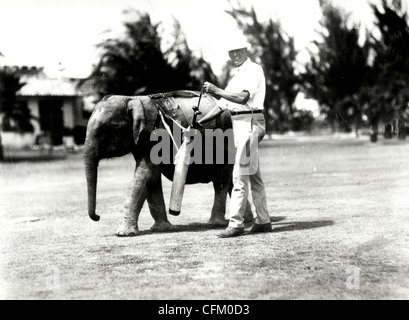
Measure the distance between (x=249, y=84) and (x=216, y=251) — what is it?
1797 millimetres

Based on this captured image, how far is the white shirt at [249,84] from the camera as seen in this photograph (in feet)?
24.1

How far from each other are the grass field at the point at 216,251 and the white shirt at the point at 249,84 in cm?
139

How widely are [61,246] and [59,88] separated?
114 ft

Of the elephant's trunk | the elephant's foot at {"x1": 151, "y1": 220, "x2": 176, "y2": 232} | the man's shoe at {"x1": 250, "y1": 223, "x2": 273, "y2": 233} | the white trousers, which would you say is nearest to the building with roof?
the elephant's foot at {"x1": 151, "y1": 220, "x2": 176, "y2": 232}

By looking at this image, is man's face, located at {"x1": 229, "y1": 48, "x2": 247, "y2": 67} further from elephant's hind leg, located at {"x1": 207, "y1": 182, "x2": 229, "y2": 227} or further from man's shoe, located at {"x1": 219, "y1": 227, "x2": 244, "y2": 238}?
elephant's hind leg, located at {"x1": 207, "y1": 182, "x2": 229, "y2": 227}

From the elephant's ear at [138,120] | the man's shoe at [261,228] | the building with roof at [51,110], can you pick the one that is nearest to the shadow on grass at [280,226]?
the man's shoe at [261,228]

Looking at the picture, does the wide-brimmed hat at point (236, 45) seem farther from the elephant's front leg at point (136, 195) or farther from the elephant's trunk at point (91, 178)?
the elephant's trunk at point (91, 178)

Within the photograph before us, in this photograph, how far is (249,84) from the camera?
24.1ft

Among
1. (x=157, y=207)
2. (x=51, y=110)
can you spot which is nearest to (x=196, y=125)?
(x=157, y=207)

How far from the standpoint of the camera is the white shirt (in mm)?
7352

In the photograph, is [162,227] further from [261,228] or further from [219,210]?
[261,228]

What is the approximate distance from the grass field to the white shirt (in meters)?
1.39

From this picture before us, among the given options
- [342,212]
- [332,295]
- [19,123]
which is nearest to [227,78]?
[342,212]
